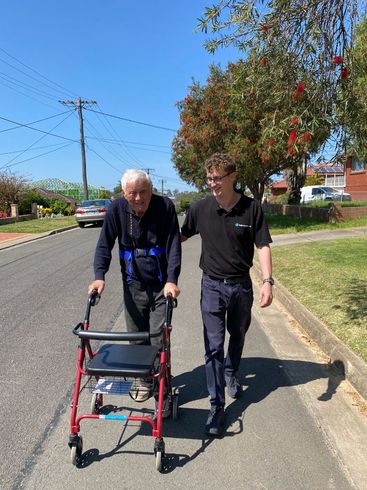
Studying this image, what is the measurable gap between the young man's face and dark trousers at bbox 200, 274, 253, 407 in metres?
0.70

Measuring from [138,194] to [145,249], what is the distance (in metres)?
0.46

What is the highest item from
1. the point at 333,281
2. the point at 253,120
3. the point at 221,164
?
the point at 253,120

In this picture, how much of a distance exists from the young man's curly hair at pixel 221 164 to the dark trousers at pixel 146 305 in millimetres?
1009

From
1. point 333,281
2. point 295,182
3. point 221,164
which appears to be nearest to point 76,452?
point 221,164

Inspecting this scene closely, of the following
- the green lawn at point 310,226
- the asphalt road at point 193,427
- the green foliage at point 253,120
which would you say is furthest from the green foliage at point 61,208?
the asphalt road at point 193,427

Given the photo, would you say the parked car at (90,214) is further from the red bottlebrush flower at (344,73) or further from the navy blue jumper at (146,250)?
the navy blue jumper at (146,250)

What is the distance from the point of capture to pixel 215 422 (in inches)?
136

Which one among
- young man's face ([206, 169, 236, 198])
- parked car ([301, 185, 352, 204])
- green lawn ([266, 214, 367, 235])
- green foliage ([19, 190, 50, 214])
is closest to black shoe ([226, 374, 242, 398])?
young man's face ([206, 169, 236, 198])

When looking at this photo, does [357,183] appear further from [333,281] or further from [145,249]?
[145,249]

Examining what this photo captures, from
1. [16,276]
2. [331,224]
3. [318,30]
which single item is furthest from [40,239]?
[318,30]

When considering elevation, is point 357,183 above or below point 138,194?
above

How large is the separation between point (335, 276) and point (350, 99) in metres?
4.66

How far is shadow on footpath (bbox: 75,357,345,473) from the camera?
10.4ft

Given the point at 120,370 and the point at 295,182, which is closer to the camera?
the point at 120,370
